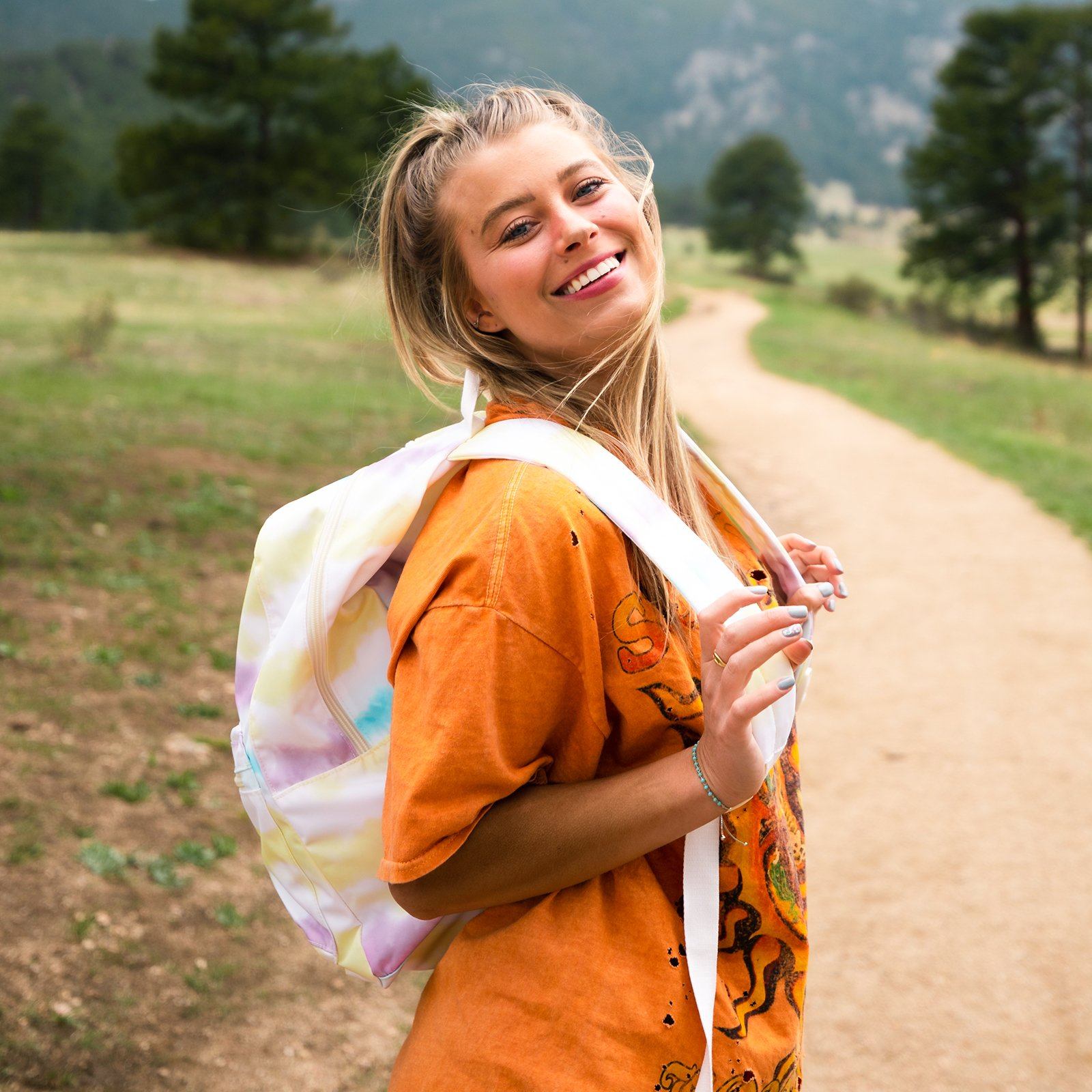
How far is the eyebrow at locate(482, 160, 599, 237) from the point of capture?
1.46 m

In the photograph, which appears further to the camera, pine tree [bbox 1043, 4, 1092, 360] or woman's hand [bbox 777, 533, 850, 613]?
pine tree [bbox 1043, 4, 1092, 360]

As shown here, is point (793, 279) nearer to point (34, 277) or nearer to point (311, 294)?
point (311, 294)

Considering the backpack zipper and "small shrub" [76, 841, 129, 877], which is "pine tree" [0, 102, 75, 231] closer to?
"small shrub" [76, 841, 129, 877]

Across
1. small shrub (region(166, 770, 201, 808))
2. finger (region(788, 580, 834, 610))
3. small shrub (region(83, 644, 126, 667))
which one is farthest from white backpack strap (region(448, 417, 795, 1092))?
small shrub (region(83, 644, 126, 667))

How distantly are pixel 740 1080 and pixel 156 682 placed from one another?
13.9ft

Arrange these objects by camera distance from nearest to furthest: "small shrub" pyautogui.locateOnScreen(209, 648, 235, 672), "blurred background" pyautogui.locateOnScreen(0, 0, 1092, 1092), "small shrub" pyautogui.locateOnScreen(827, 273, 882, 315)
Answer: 1. "blurred background" pyautogui.locateOnScreen(0, 0, 1092, 1092)
2. "small shrub" pyautogui.locateOnScreen(209, 648, 235, 672)
3. "small shrub" pyautogui.locateOnScreen(827, 273, 882, 315)

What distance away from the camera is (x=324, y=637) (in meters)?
1.31

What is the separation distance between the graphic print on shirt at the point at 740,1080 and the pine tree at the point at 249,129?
38.1 meters

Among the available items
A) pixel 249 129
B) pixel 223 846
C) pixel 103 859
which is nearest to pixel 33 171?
pixel 249 129

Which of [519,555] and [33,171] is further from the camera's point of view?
[33,171]

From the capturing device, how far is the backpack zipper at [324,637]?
130 cm

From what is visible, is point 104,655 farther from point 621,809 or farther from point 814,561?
point 621,809

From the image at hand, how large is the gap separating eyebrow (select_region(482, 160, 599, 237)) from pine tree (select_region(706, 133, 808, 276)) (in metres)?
52.6

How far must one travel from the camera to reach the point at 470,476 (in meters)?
1.25
